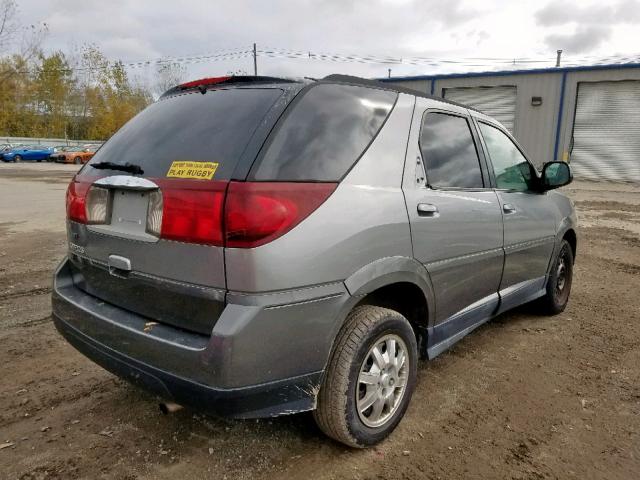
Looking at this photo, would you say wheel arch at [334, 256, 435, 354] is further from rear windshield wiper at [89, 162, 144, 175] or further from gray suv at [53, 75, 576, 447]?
rear windshield wiper at [89, 162, 144, 175]

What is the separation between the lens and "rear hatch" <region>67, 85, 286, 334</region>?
1.95 m

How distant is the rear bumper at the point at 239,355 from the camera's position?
73.6 inches

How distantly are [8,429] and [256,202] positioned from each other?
1936 millimetres

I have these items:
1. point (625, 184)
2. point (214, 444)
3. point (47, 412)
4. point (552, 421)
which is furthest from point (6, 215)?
point (625, 184)

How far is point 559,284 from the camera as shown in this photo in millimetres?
4547

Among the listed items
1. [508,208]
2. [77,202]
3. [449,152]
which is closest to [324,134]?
[449,152]

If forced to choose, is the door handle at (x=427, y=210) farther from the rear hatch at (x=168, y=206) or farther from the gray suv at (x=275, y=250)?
the rear hatch at (x=168, y=206)

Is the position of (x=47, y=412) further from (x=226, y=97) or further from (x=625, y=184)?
(x=625, y=184)

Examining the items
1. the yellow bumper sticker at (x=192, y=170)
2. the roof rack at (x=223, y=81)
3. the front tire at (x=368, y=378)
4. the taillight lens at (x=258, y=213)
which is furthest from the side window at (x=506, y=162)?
the yellow bumper sticker at (x=192, y=170)

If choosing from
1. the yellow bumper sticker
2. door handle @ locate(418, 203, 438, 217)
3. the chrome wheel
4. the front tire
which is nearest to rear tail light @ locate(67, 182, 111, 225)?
the yellow bumper sticker

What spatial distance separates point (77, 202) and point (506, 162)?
2.92 meters

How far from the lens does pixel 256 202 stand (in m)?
1.88

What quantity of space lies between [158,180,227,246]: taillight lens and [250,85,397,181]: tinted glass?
18 centimetres

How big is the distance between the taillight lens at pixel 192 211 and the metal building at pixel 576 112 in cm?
2411
